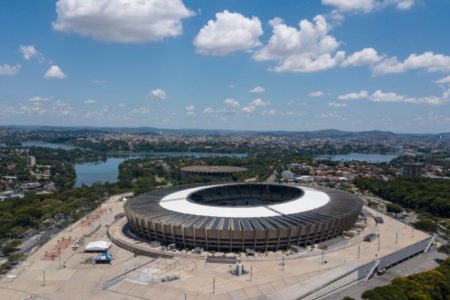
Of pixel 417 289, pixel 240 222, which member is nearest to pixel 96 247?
pixel 240 222

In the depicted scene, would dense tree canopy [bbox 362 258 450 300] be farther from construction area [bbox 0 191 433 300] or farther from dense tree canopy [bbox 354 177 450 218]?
dense tree canopy [bbox 354 177 450 218]

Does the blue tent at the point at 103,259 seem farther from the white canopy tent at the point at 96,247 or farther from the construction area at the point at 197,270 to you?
the white canopy tent at the point at 96,247

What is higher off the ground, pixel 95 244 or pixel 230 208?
pixel 230 208

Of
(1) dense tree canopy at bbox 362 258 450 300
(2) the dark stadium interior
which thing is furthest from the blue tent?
(1) dense tree canopy at bbox 362 258 450 300

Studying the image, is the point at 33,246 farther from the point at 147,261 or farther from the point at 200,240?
the point at 200,240

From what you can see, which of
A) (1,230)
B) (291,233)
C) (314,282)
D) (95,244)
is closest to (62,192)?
(1,230)

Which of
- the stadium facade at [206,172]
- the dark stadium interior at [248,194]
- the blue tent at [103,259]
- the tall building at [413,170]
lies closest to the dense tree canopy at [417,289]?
the blue tent at [103,259]
